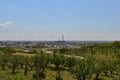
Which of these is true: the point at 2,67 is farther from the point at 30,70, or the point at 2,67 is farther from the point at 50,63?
the point at 50,63

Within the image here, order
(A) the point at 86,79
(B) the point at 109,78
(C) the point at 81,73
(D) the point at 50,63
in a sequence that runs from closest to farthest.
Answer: (C) the point at 81,73 < (A) the point at 86,79 < (B) the point at 109,78 < (D) the point at 50,63

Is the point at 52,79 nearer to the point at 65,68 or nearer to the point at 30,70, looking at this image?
the point at 30,70

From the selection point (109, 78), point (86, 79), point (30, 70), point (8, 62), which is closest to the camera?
point (86, 79)

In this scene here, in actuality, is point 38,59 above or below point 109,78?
above

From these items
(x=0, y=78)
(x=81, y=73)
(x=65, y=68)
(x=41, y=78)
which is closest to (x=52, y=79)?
(x=41, y=78)

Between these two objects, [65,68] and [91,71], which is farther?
[65,68]

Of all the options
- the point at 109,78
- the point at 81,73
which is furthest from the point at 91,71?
the point at 109,78

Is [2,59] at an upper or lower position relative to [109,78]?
upper

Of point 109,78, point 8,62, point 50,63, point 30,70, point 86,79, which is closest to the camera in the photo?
point 86,79

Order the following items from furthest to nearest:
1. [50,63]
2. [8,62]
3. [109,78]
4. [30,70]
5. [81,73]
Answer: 1. [50,63]
2. [8,62]
3. [30,70]
4. [109,78]
5. [81,73]
